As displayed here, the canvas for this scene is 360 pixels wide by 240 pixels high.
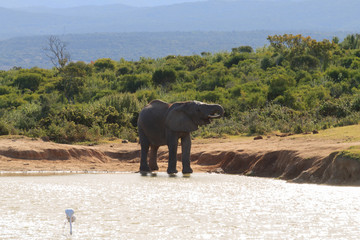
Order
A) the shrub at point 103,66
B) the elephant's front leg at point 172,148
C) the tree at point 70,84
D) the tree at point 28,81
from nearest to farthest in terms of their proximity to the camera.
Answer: the elephant's front leg at point 172,148 → the tree at point 70,84 → the tree at point 28,81 → the shrub at point 103,66

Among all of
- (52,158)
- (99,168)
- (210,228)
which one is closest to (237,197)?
(210,228)

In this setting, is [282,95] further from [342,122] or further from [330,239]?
[330,239]

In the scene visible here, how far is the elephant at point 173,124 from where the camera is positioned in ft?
74.6

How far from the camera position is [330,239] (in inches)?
496

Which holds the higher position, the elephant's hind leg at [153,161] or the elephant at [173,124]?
the elephant at [173,124]

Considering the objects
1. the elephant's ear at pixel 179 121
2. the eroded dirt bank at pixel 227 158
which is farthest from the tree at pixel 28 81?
the elephant's ear at pixel 179 121

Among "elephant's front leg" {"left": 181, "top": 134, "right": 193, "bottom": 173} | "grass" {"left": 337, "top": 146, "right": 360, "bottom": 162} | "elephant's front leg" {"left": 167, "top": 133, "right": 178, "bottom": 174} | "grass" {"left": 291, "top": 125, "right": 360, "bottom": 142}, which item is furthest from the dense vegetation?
"grass" {"left": 337, "top": 146, "right": 360, "bottom": 162}

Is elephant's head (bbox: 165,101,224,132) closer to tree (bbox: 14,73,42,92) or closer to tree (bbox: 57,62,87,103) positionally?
tree (bbox: 57,62,87,103)

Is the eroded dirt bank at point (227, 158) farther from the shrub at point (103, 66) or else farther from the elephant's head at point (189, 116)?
the shrub at point (103, 66)

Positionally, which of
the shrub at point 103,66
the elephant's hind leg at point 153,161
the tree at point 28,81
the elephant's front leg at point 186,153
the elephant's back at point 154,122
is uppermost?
the elephant's back at point 154,122

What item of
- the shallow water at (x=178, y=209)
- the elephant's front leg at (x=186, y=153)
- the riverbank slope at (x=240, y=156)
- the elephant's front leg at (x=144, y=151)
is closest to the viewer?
the shallow water at (x=178, y=209)

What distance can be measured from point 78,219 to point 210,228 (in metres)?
3.02

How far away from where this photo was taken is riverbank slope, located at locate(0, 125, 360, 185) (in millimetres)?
19359

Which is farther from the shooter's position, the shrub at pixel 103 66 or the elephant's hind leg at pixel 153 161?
the shrub at pixel 103 66
